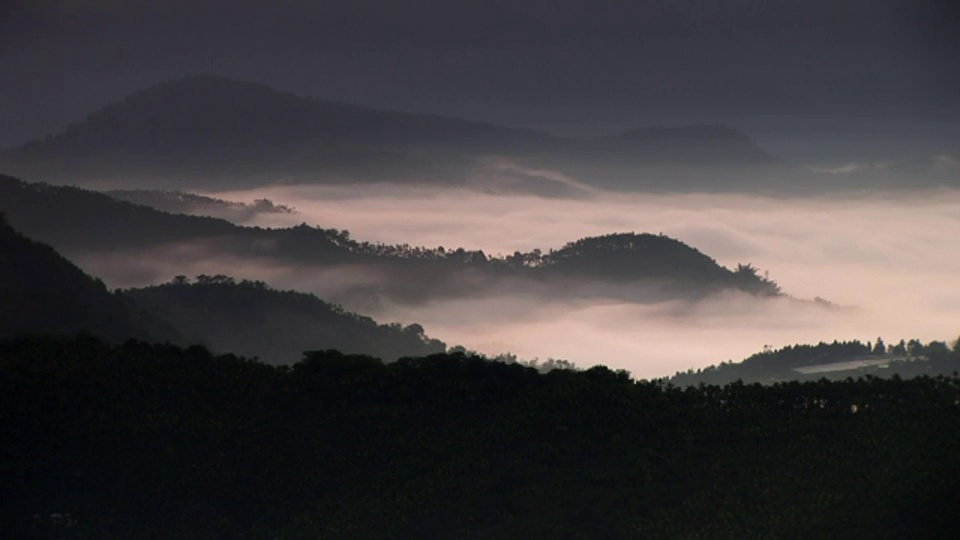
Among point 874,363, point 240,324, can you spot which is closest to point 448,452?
point 874,363

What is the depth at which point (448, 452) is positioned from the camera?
57750 millimetres

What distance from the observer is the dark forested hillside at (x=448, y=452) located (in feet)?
166

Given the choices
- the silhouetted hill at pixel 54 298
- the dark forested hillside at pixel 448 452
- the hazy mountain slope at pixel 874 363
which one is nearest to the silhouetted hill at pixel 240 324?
the silhouetted hill at pixel 54 298

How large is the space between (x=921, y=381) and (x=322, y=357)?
92.3 feet

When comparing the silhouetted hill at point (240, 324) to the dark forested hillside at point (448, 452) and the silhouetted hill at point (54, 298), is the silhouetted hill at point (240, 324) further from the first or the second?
the dark forested hillside at point (448, 452)

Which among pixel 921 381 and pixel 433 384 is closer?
pixel 921 381

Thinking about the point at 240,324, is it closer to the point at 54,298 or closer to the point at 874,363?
the point at 54,298

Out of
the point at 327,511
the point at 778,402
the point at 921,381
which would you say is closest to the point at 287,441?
the point at 327,511

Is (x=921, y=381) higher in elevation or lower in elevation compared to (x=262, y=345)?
lower

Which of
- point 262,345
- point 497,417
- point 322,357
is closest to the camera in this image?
point 497,417

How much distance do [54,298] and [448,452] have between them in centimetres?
6695

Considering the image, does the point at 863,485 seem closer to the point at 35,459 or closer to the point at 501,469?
the point at 501,469

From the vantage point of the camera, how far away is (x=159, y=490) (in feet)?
176

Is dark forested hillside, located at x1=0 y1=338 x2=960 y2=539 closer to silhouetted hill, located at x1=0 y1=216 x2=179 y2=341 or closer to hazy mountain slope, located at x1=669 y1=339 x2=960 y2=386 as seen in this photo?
silhouetted hill, located at x1=0 y1=216 x2=179 y2=341
